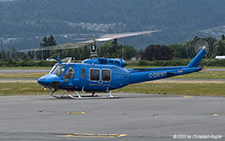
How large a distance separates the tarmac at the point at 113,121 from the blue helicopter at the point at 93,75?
358cm

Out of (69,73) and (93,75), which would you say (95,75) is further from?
(69,73)

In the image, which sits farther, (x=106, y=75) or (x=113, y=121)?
(x=106, y=75)

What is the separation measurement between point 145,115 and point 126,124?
2.65 metres

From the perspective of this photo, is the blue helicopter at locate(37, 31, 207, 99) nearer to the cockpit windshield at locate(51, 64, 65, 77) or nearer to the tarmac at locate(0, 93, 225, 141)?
the cockpit windshield at locate(51, 64, 65, 77)

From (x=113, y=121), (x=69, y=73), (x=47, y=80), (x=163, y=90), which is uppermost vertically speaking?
(x=69, y=73)

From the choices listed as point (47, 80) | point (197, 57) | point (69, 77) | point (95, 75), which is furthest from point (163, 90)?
point (47, 80)

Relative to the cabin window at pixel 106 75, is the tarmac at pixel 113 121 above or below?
below

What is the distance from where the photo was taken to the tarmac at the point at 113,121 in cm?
1256

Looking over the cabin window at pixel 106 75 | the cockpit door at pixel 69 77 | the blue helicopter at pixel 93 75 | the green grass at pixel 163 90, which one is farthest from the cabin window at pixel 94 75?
the green grass at pixel 163 90

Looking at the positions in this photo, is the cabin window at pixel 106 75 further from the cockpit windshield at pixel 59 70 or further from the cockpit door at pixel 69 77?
the cockpit windshield at pixel 59 70

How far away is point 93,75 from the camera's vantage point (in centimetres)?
2600

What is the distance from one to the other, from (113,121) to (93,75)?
10.6 meters

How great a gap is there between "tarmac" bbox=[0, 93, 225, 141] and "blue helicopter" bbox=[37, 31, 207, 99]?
3.58 m

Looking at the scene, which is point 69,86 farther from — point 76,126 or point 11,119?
point 76,126
